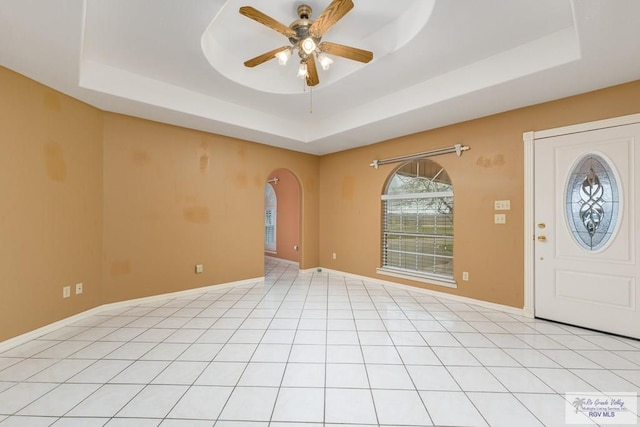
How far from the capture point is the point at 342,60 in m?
3.15

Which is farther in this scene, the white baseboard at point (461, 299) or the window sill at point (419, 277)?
the window sill at point (419, 277)

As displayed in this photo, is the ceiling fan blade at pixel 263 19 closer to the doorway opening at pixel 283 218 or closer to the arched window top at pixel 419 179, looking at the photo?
the arched window top at pixel 419 179

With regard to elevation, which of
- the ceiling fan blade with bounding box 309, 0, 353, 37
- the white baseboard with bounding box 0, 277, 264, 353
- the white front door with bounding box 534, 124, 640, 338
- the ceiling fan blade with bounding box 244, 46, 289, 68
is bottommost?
the white baseboard with bounding box 0, 277, 264, 353

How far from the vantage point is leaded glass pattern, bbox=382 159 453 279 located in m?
4.12

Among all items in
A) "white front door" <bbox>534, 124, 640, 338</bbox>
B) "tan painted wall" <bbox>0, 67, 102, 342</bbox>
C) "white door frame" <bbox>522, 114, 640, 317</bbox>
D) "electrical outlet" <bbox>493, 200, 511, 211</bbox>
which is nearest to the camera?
"tan painted wall" <bbox>0, 67, 102, 342</bbox>

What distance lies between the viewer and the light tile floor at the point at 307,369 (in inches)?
64.8

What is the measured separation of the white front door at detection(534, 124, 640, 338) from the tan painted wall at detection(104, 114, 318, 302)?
4181mm

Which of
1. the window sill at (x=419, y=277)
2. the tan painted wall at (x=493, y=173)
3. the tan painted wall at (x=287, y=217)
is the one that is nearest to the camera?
the tan painted wall at (x=493, y=173)

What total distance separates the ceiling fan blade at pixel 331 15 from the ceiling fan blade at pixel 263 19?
8.5 inches

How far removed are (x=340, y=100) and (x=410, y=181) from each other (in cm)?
184

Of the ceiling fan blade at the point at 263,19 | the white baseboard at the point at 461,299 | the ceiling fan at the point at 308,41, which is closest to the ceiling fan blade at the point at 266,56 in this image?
the ceiling fan at the point at 308,41

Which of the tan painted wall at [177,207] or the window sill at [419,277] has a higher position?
the tan painted wall at [177,207]

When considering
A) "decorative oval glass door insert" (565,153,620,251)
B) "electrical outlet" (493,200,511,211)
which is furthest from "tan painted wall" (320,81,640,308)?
"decorative oval glass door insert" (565,153,620,251)

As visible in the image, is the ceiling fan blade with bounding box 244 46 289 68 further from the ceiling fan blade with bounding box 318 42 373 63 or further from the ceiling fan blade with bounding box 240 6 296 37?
the ceiling fan blade with bounding box 318 42 373 63
